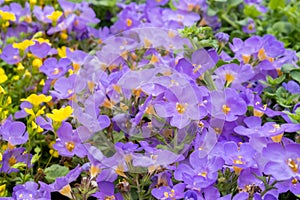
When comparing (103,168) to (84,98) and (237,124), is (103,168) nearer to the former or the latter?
(84,98)

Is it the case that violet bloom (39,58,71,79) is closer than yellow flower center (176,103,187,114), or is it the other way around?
yellow flower center (176,103,187,114)

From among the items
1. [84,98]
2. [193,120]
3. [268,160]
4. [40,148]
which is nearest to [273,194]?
[268,160]

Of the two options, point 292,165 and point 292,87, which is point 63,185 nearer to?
point 292,165

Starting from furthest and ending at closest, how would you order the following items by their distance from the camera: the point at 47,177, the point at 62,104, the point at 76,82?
1. the point at 62,104
2. the point at 76,82
3. the point at 47,177

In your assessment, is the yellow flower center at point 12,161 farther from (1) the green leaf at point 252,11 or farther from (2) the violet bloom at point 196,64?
(1) the green leaf at point 252,11

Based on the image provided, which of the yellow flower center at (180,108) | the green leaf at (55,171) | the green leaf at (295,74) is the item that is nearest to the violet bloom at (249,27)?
the green leaf at (295,74)

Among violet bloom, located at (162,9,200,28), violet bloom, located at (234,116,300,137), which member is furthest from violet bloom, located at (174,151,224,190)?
violet bloom, located at (162,9,200,28)

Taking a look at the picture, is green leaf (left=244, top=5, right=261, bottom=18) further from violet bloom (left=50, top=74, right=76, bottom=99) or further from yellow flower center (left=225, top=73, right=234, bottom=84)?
violet bloom (left=50, top=74, right=76, bottom=99)
